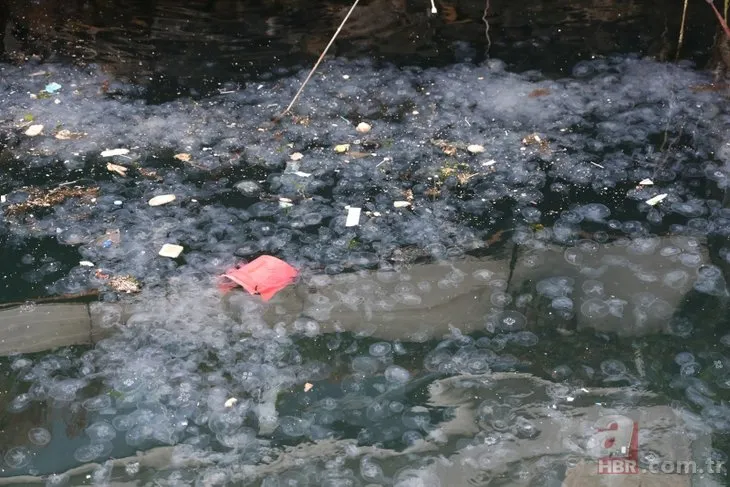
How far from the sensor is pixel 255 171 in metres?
3.35

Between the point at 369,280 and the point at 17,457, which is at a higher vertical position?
the point at 369,280

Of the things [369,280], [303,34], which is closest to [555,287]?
[369,280]

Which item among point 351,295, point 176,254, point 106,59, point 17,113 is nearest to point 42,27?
point 106,59

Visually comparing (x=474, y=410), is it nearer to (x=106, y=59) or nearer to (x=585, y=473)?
(x=585, y=473)

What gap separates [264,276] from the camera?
2.79m

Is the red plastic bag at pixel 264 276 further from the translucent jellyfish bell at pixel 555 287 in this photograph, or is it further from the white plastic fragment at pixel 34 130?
the white plastic fragment at pixel 34 130

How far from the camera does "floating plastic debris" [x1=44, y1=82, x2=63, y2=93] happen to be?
3.91m

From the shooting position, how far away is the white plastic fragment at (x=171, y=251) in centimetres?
290

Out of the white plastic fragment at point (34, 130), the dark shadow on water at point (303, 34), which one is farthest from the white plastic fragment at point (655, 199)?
the white plastic fragment at point (34, 130)

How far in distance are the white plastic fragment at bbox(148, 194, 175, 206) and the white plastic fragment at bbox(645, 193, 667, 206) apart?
6.36 ft

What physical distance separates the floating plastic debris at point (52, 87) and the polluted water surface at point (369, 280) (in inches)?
1.3

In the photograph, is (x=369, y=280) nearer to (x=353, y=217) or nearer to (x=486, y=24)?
(x=353, y=217)

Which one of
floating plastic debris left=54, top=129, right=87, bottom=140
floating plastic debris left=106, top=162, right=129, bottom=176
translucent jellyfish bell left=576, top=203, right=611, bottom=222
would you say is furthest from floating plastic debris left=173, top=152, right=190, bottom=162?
translucent jellyfish bell left=576, top=203, right=611, bottom=222

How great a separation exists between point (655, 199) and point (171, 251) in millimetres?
1936
